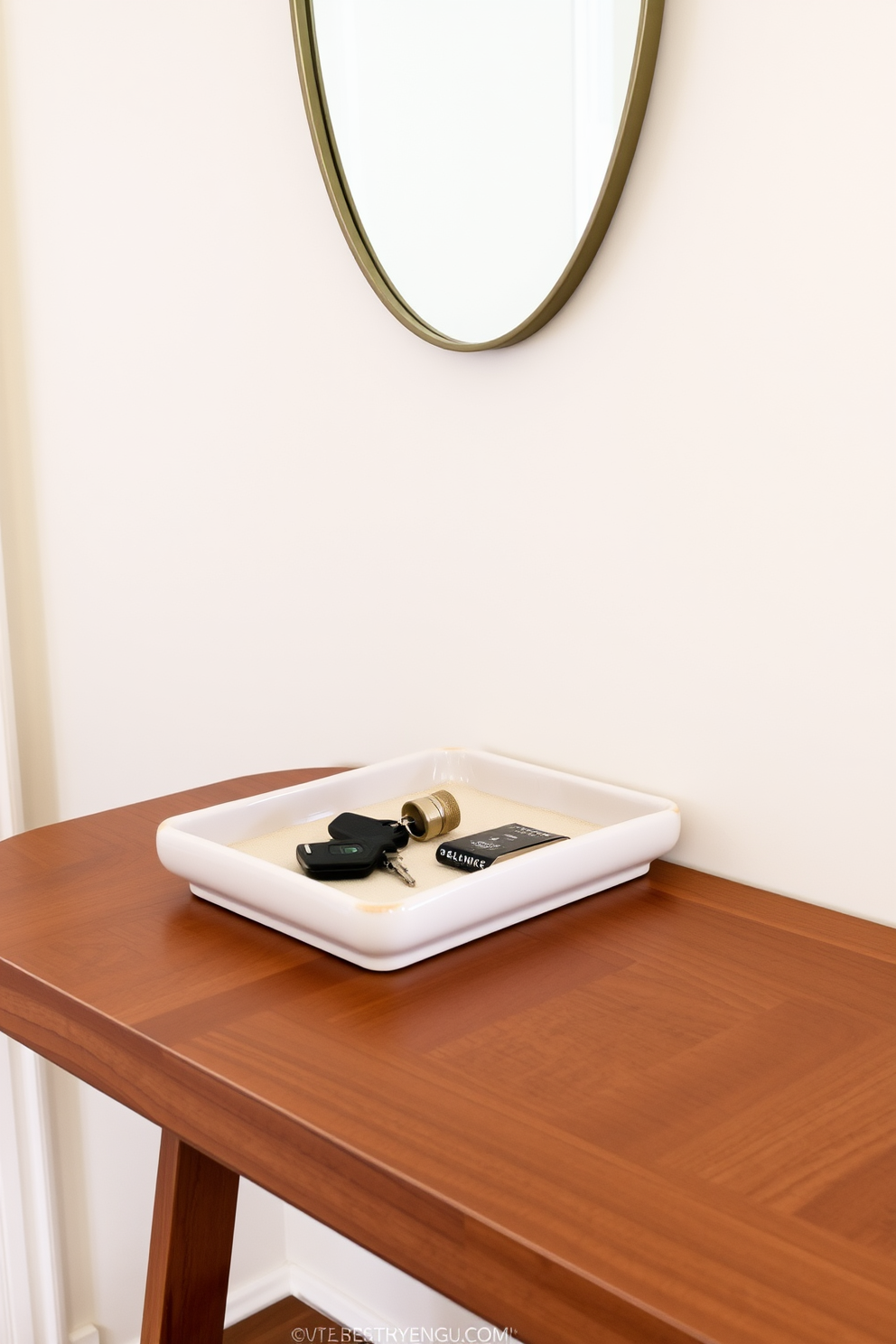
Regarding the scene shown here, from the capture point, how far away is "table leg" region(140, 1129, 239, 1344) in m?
1.01

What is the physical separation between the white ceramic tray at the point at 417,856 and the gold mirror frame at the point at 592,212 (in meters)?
0.39

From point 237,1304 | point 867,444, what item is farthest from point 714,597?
point 237,1304

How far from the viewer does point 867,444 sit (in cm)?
83

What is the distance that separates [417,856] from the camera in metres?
0.96

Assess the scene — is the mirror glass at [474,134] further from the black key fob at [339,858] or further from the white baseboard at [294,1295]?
the white baseboard at [294,1295]

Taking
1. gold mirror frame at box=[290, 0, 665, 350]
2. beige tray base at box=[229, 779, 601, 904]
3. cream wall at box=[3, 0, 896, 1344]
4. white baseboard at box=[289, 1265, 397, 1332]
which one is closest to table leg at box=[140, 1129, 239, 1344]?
beige tray base at box=[229, 779, 601, 904]

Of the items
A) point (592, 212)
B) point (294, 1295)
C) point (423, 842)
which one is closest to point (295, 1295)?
point (294, 1295)

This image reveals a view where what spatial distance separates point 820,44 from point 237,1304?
166 cm

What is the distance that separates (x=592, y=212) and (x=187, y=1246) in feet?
3.05

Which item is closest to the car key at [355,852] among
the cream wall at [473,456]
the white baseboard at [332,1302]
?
the cream wall at [473,456]

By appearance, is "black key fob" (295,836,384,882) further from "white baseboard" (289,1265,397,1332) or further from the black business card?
"white baseboard" (289,1265,397,1332)

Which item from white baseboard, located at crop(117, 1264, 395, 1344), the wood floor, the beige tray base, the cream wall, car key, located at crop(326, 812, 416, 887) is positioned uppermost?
the cream wall

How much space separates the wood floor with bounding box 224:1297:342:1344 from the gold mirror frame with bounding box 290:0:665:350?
134 cm

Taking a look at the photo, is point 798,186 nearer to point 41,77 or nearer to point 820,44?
point 820,44
